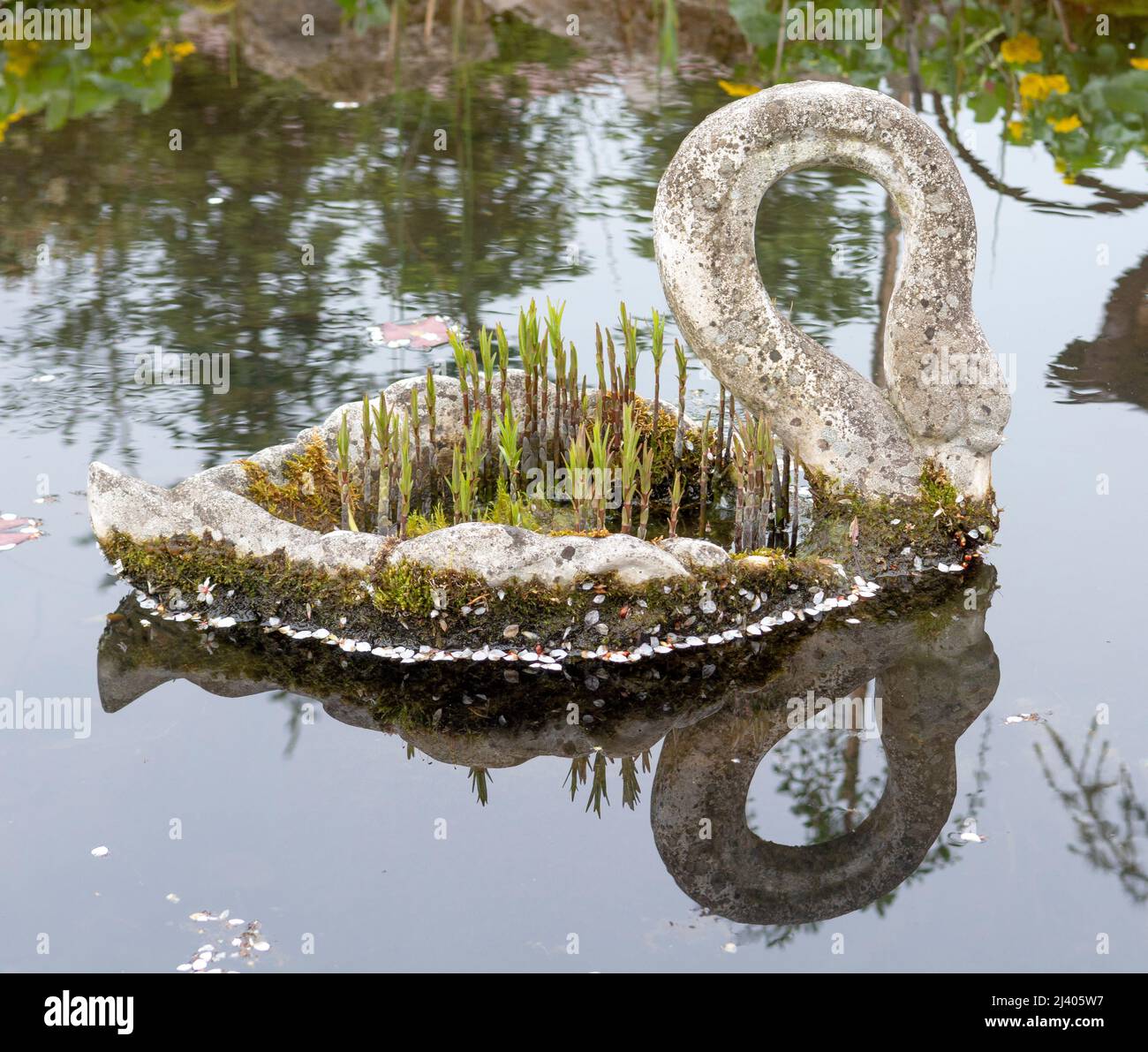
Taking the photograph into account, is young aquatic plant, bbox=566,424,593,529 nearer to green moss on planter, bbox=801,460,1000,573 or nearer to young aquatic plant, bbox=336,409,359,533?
young aquatic plant, bbox=336,409,359,533

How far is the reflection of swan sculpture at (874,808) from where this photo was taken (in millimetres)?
4367

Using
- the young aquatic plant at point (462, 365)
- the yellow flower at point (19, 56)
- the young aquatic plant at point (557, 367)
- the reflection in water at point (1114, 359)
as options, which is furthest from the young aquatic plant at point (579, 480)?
the yellow flower at point (19, 56)

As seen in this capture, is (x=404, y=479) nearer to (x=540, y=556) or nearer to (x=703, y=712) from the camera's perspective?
(x=540, y=556)

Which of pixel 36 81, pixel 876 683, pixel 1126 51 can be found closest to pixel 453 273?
pixel 876 683

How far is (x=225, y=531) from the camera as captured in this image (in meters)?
5.62

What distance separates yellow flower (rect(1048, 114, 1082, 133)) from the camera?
444 inches

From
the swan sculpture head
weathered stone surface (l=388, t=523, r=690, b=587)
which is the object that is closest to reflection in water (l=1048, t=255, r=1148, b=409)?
the swan sculpture head

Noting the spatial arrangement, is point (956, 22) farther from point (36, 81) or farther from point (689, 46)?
point (36, 81)

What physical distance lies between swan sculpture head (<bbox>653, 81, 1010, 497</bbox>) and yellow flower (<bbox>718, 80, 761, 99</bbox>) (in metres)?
6.03

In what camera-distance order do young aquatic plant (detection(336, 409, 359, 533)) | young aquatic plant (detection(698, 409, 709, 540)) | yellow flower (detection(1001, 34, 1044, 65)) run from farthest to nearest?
yellow flower (detection(1001, 34, 1044, 65))
young aquatic plant (detection(698, 409, 709, 540))
young aquatic plant (detection(336, 409, 359, 533))

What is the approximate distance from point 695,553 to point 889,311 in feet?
4.46

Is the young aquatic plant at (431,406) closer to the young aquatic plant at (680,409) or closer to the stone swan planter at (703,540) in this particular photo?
the stone swan planter at (703,540)

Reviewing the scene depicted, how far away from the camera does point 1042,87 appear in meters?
12.0

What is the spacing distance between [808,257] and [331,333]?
284cm
